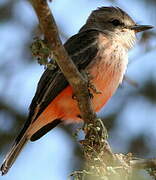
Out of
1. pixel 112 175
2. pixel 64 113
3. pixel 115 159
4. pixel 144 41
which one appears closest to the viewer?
pixel 112 175

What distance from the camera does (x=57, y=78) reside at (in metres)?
5.79

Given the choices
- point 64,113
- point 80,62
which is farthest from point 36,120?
point 80,62

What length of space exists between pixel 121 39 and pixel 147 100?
1327mm

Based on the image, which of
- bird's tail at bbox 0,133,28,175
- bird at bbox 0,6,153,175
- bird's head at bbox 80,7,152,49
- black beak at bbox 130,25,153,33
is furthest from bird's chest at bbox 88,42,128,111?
bird's tail at bbox 0,133,28,175

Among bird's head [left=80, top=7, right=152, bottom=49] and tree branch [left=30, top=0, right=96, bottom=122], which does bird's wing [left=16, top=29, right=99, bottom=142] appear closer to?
bird's head [left=80, top=7, right=152, bottom=49]

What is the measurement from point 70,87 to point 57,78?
0.65ft

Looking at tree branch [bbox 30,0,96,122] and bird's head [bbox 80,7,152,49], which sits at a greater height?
bird's head [bbox 80,7,152,49]

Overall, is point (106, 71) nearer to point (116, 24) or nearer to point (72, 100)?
point (72, 100)

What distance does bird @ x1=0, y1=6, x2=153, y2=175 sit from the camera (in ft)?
19.4

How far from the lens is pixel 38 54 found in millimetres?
4344

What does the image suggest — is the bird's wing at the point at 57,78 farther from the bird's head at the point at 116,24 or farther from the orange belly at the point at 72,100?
the bird's head at the point at 116,24

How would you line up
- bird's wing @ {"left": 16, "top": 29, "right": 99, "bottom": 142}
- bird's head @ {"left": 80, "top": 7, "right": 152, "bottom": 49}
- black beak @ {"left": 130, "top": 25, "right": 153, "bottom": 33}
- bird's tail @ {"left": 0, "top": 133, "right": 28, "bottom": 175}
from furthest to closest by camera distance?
black beak @ {"left": 130, "top": 25, "right": 153, "bottom": 33}
bird's head @ {"left": 80, "top": 7, "right": 152, "bottom": 49}
bird's tail @ {"left": 0, "top": 133, "right": 28, "bottom": 175}
bird's wing @ {"left": 16, "top": 29, "right": 99, "bottom": 142}

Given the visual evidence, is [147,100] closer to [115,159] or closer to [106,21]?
[106,21]

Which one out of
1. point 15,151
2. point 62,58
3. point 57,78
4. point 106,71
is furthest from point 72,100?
point 62,58
